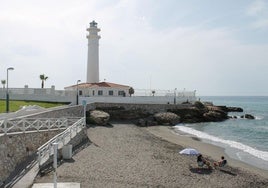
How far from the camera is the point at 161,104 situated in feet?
153

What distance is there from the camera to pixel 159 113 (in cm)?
4431

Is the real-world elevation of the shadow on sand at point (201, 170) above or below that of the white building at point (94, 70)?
below

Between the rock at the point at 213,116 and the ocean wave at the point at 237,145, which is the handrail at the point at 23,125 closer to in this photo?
the ocean wave at the point at 237,145

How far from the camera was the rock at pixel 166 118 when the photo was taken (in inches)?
1673

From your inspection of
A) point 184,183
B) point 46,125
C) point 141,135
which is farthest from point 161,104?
point 184,183

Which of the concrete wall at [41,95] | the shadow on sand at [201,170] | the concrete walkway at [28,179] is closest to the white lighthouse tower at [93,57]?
the concrete wall at [41,95]

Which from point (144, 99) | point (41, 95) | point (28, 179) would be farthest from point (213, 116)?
point (28, 179)

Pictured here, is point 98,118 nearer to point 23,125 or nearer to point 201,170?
point 23,125

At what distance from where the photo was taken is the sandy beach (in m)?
16.3

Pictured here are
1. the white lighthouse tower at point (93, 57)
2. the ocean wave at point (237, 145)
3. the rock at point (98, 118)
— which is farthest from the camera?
the white lighthouse tower at point (93, 57)

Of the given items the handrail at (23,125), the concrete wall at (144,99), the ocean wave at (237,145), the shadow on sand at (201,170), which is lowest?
the ocean wave at (237,145)

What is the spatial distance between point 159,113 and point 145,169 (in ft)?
Answer: 84.9

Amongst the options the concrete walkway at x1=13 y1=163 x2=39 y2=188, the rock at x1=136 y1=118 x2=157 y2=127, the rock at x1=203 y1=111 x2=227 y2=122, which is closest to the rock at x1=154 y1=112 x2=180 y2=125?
the rock at x1=136 y1=118 x2=157 y2=127

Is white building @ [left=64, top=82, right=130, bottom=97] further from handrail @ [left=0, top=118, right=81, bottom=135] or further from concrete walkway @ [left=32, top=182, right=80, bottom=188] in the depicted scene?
concrete walkway @ [left=32, top=182, right=80, bottom=188]
